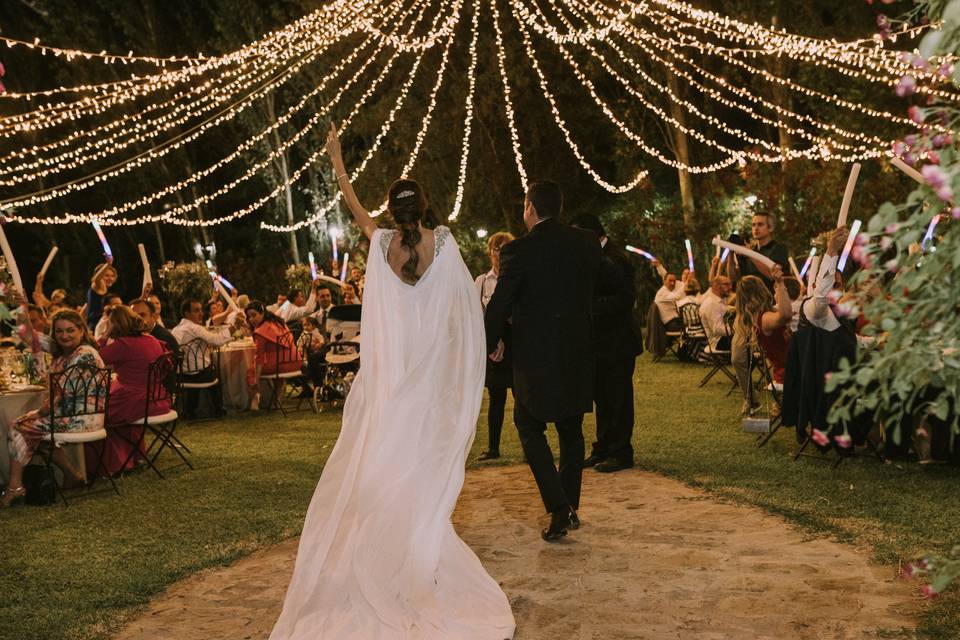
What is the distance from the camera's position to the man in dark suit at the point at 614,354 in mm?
6898

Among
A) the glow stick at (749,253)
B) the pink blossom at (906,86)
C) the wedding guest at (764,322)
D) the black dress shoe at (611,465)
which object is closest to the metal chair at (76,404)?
the black dress shoe at (611,465)

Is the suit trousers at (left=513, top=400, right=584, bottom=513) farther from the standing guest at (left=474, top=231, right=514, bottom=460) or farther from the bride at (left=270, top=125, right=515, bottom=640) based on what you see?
the standing guest at (left=474, top=231, right=514, bottom=460)

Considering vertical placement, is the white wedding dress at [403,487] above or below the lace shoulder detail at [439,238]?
below

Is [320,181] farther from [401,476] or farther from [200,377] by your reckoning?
[401,476]

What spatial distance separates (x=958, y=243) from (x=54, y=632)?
3936 mm

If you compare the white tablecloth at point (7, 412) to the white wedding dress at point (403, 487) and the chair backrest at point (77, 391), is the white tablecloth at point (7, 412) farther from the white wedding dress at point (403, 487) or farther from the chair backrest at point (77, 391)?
the white wedding dress at point (403, 487)

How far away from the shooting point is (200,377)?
421 inches

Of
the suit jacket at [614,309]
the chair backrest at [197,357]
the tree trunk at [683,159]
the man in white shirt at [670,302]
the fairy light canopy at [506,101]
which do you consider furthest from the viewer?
the tree trunk at [683,159]

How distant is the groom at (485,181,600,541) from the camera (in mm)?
5344

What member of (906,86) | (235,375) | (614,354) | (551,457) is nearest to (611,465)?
(614,354)

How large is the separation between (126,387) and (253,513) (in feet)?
6.42

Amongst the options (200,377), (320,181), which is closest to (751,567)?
(200,377)

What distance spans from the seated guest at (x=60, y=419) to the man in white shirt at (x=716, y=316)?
21.4ft

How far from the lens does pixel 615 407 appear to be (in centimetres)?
717
